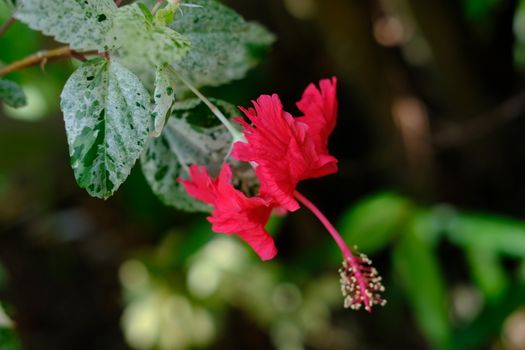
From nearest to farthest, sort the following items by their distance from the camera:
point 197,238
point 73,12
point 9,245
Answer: point 73,12 → point 197,238 → point 9,245

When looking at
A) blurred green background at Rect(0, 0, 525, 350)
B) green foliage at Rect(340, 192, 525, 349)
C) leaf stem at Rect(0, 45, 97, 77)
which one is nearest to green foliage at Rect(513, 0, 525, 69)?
blurred green background at Rect(0, 0, 525, 350)

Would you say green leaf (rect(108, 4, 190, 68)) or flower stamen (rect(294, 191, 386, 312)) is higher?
green leaf (rect(108, 4, 190, 68))

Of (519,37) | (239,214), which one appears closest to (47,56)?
(239,214)

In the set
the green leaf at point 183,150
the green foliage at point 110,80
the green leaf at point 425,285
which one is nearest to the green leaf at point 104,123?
the green foliage at point 110,80

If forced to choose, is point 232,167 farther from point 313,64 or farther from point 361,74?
point 313,64

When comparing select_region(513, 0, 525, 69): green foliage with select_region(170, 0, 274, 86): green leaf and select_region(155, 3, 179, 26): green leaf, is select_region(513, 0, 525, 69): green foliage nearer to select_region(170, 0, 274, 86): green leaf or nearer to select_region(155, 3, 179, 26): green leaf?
select_region(170, 0, 274, 86): green leaf

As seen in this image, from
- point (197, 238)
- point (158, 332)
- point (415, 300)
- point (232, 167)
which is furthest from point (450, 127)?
point (232, 167)
